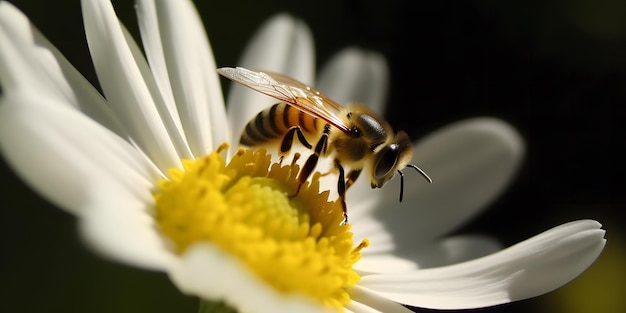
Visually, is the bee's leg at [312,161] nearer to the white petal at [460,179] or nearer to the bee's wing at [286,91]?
the bee's wing at [286,91]

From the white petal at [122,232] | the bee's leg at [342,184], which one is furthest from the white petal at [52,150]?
the bee's leg at [342,184]

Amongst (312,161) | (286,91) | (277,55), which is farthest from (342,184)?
(277,55)

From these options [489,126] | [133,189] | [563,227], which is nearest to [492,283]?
[563,227]

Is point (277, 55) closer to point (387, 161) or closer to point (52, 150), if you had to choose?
point (387, 161)

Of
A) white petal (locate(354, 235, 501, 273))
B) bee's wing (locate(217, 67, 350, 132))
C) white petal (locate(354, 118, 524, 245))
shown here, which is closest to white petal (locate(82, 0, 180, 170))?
bee's wing (locate(217, 67, 350, 132))

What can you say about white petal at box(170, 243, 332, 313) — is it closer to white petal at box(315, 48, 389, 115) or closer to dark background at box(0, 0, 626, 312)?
white petal at box(315, 48, 389, 115)

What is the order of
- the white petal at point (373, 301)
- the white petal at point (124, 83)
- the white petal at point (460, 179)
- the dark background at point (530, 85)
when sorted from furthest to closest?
the dark background at point (530, 85) < the white petal at point (460, 179) < the white petal at point (373, 301) < the white petal at point (124, 83)
